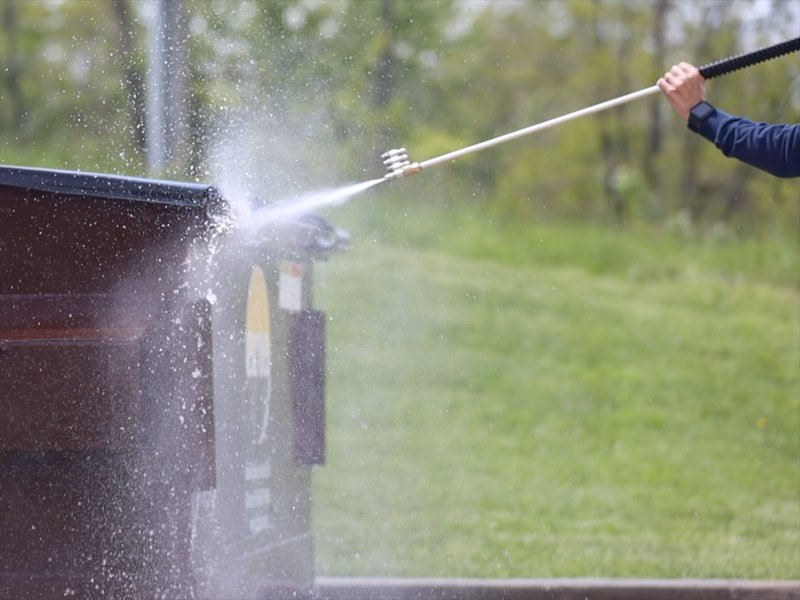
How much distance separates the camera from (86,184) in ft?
13.6

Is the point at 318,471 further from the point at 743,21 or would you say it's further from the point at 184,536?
the point at 743,21

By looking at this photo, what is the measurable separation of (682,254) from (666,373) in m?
4.11

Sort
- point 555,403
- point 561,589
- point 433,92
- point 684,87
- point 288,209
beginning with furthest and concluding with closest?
1. point 433,92
2. point 555,403
3. point 561,589
4. point 288,209
5. point 684,87

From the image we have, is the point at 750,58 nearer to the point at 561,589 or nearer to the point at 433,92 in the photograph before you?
the point at 561,589

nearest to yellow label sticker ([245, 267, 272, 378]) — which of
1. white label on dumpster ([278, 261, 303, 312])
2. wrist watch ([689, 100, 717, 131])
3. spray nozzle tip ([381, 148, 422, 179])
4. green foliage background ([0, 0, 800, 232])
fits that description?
white label on dumpster ([278, 261, 303, 312])

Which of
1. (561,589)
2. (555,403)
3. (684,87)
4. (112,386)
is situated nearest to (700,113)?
(684,87)

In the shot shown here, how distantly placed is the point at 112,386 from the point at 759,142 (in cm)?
213

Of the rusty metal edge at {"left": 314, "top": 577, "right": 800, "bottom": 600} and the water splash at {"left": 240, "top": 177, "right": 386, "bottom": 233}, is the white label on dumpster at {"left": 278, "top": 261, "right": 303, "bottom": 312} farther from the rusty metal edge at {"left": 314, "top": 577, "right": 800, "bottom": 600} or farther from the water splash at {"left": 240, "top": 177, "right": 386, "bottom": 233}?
the rusty metal edge at {"left": 314, "top": 577, "right": 800, "bottom": 600}

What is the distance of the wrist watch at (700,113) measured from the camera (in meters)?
4.40

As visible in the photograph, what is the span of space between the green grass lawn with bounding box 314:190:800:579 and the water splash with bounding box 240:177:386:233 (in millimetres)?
1775

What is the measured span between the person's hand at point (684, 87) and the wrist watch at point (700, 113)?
0.01 m

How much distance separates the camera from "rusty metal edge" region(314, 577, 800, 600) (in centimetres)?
560

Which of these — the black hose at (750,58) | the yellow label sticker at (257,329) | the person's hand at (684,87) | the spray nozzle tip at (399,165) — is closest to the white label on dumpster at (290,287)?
the yellow label sticker at (257,329)

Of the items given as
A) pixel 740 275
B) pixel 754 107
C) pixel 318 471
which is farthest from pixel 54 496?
pixel 754 107
